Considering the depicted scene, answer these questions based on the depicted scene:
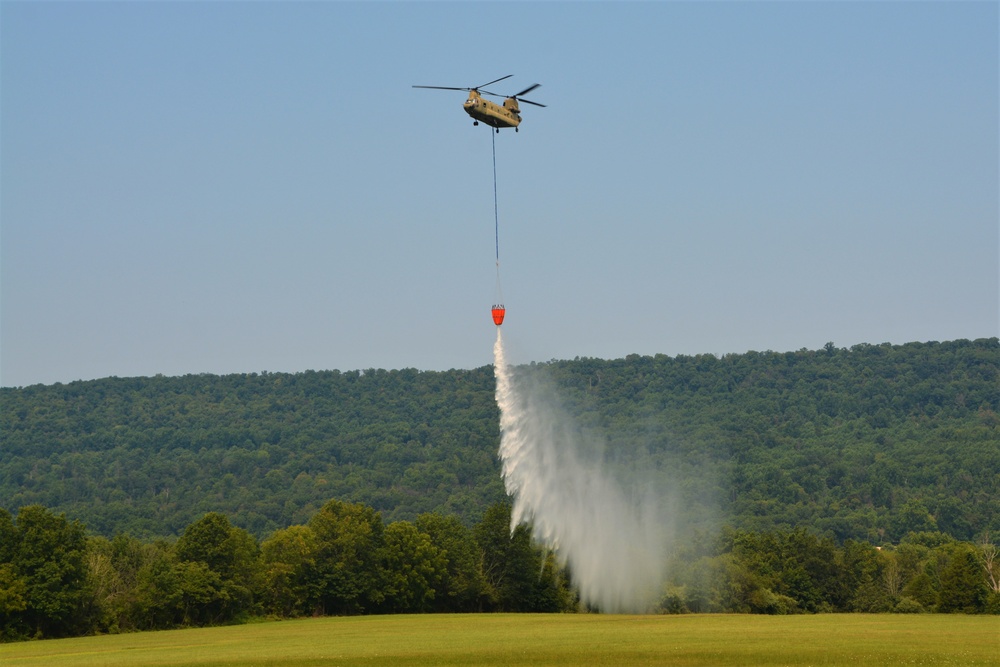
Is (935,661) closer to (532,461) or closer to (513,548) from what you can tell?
(532,461)

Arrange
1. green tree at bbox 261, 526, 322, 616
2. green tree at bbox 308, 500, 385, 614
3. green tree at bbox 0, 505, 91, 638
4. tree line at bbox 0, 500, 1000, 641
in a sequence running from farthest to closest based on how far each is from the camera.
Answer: green tree at bbox 308, 500, 385, 614 → green tree at bbox 261, 526, 322, 616 → tree line at bbox 0, 500, 1000, 641 → green tree at bbox 0, 505, 91, 638

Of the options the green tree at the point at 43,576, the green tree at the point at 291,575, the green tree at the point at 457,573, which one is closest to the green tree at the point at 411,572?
the green tree at the point at 457,573

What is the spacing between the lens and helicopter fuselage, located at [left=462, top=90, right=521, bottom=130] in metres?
84.4

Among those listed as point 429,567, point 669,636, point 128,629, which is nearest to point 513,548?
point 429,567

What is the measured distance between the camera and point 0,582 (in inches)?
4102

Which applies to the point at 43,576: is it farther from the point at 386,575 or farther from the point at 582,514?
the point at 582,514

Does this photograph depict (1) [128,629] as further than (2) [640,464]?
No

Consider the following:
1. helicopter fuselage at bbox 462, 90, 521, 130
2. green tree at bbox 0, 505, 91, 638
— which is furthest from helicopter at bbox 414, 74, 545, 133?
green tree at bbox 0, 505, 91, 638

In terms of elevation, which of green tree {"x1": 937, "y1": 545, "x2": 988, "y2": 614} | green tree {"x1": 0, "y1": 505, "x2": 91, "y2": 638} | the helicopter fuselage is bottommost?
green tree {"x1": 937, "y1": 545, "x2": 988, "y2": 614}

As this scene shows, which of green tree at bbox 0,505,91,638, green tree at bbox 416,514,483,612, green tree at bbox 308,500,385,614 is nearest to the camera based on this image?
green tree at bbox 0,505,91,638

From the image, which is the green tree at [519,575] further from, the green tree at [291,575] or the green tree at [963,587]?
the green tree at [963,587]

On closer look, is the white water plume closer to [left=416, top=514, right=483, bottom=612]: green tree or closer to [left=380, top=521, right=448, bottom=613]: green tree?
[left=416, top=514, right=483, bottom=612]: green tree

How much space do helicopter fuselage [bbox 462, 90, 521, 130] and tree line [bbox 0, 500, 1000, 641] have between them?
5256cm

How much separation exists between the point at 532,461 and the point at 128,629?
126ft
